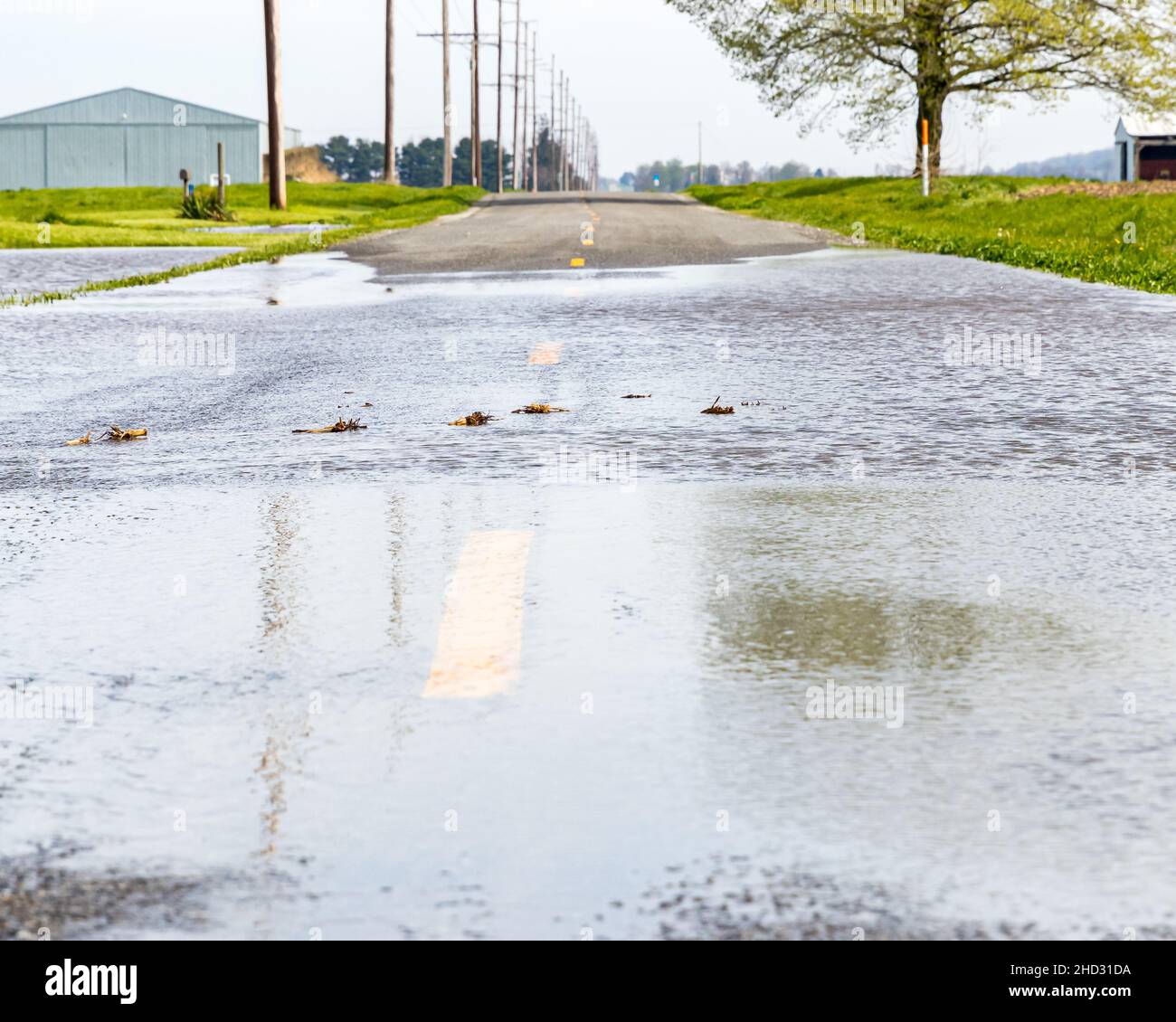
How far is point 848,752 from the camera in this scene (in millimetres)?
3795

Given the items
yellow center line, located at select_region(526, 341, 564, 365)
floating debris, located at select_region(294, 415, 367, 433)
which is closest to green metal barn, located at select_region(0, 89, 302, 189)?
yellow center line, located at select_region(526, 341, 564, 365)

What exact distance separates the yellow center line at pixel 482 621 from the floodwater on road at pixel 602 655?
0.05 feet

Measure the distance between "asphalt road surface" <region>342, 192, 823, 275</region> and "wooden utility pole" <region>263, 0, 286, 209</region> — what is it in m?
7.45

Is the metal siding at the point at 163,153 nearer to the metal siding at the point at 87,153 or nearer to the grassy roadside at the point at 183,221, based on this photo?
the metal siding at the point at 87,153

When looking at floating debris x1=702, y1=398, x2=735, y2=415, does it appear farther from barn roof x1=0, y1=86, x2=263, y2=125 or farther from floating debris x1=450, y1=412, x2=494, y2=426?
barn roof x1=0, y1=86, x2=263, y2=125

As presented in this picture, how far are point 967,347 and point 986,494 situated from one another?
4.63 m

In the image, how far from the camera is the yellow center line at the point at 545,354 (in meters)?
10.6

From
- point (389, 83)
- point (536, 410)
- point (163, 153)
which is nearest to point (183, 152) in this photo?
point (163, 153)

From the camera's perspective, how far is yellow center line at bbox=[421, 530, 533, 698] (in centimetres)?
433

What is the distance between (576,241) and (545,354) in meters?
14.3

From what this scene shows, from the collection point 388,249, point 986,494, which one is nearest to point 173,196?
point 388,249

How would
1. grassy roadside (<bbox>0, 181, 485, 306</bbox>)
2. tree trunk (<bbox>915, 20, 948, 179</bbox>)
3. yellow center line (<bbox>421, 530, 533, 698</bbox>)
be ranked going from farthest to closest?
tree trunk (<bbox>915, 20, 948, 179</bbox>) < grassy roadside (<bbox>0, 181, 485, 306</bbox>) < yellow center line (<bbox>421, 530, 533, 698</bbox>)

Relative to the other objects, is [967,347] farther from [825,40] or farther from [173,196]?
[173,196]

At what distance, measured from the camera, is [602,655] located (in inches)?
178
